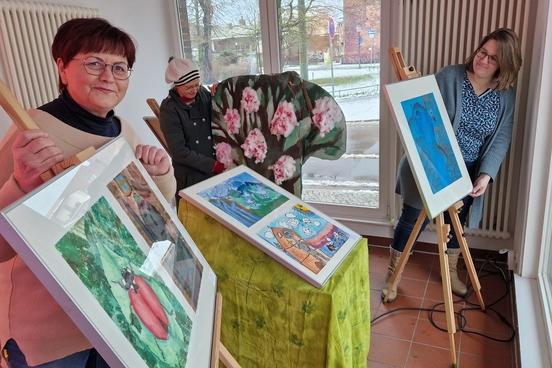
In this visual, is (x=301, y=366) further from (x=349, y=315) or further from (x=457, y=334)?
(x=457, y=334)

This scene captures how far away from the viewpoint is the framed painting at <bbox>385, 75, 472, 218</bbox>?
5.36 ft

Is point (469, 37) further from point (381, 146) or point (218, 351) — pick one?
point (218, 351)

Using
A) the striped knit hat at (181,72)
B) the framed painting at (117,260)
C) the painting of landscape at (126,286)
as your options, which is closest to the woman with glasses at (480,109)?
the striped knit hat at (181,72)

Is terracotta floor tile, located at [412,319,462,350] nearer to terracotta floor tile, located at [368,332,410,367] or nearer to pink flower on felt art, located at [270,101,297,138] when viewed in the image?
terracotta floor tile, located at [368,332,410,367]

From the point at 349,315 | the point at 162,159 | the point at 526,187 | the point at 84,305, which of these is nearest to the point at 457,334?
the point at 526,187

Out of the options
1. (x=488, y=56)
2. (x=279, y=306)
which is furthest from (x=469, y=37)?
(x=279, y=306)

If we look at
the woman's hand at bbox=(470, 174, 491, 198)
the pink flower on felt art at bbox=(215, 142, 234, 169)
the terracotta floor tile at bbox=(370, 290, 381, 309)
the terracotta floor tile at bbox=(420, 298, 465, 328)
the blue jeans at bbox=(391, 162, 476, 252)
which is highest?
the pink flower on felt art at bbox=(215, 142, 234, 169)

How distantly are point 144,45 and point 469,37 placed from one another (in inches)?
82.0

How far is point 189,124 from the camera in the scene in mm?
1814

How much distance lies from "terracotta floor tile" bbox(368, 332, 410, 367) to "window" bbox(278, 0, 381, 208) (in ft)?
3.48

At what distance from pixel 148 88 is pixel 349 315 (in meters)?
2.34

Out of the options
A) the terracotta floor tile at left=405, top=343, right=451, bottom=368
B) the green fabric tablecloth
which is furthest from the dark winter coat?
the terracotta floor tile at left=405, top=343, right=451, bottom=368

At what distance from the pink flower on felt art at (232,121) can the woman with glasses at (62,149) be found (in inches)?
24.9

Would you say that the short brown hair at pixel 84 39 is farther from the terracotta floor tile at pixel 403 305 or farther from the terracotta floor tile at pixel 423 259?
the terracotta floor tile at pixel 423 259
